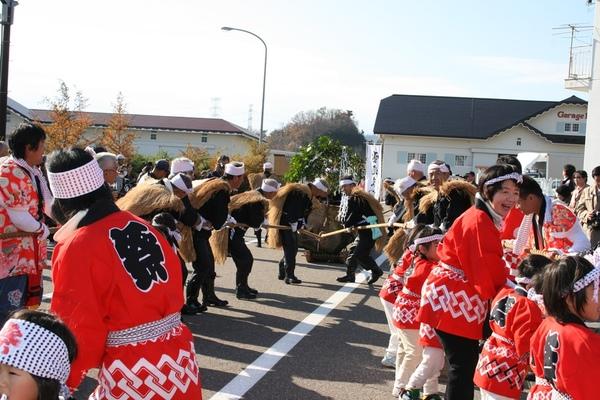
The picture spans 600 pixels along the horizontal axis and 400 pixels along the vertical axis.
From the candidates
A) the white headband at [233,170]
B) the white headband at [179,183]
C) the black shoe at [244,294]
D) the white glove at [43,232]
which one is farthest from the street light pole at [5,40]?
the white glove at [43,232]

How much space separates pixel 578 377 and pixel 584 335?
196 millimetres

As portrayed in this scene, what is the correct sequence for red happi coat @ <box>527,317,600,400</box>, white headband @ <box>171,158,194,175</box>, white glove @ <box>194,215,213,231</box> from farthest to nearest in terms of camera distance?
white headband @ <box>171,158,194,175</box>
white glove @ <box>194,215,213,231</box>
red happi coat @ <box>527,317,600,400</box>

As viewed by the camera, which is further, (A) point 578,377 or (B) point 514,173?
(B) point 514,173

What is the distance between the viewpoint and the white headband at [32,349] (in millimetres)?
2266

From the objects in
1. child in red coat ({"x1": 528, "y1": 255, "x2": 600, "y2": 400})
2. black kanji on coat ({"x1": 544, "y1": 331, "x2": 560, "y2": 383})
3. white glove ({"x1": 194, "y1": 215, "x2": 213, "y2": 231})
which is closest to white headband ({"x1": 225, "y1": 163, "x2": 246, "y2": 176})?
white glove ({"x1": 194, "y1": 215, "x2": 213, "y2": 231})

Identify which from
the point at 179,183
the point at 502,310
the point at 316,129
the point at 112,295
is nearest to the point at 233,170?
the point at 179,183

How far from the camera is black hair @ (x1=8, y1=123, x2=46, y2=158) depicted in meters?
4.85

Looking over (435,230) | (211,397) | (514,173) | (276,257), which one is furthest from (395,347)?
(276,257)

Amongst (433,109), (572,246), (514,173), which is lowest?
(572,246)

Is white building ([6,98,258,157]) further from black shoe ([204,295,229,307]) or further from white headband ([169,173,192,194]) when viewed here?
white headband ([169,173,192,194])

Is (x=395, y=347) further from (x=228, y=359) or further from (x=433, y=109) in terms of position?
(x=433, y=109)

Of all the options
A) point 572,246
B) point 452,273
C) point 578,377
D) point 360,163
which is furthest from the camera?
point 360,163

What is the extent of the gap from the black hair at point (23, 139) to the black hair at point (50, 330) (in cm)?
274

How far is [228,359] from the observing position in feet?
20.6
